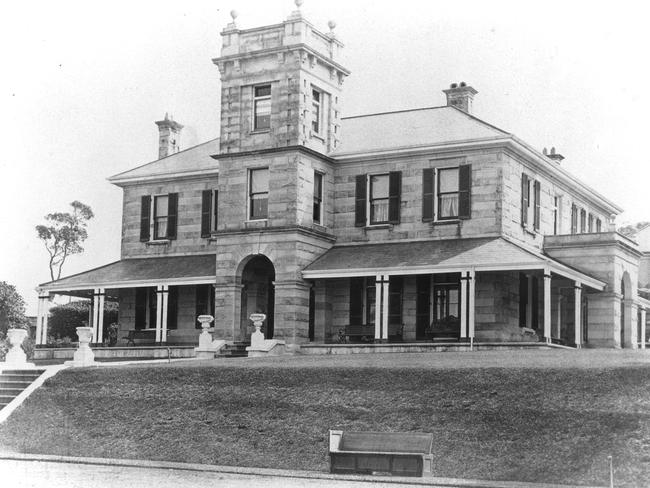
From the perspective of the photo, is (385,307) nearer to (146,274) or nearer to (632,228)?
(146,274)

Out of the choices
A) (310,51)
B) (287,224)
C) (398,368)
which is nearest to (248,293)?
(287,224)

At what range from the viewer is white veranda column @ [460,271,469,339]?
2919 cm

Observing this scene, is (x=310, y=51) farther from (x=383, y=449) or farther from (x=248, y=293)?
(x=383, y=449)

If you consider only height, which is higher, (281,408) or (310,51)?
(310,51)

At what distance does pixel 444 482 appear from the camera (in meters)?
15.5

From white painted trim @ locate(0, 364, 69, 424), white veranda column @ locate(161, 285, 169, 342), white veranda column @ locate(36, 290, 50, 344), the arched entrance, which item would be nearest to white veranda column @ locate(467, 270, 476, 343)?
the arched entrance

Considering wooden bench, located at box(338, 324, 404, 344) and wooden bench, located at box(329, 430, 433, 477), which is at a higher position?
wooden bench, located at box(338, 324, 404, 344)

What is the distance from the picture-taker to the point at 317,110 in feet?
110

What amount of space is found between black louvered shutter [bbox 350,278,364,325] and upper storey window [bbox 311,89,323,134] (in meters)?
4.90

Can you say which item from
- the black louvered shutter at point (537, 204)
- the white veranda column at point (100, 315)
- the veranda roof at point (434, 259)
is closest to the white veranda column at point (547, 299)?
the veranda roof at point (434, 259)

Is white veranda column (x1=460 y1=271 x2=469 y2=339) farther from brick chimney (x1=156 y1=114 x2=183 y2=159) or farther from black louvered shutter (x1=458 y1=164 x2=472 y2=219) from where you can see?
brick chimney (x1=156 y1=114 x2=183 y2=159)

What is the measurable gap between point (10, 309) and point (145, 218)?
13.0m

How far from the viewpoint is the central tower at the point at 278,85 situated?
3216 centimetres

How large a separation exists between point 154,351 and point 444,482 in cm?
1927
